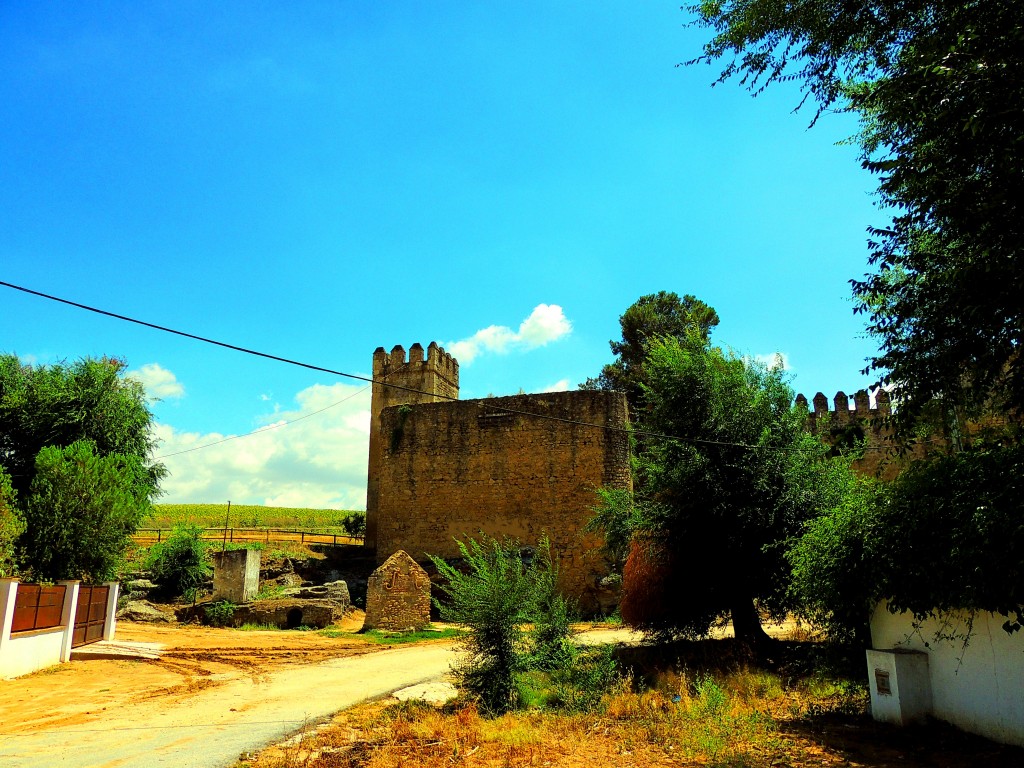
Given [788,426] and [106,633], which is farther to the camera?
[106,633]

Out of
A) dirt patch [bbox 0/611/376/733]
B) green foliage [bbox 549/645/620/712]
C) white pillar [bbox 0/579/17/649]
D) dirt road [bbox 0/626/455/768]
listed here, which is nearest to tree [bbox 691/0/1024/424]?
green foliage [bbox 549/645/620/712]

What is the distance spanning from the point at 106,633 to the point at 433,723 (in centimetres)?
1359

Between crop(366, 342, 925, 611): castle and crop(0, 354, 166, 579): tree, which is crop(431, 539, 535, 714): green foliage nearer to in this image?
crop(0, 354, 166, 579): tree

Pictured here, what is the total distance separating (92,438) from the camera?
2334 centimetres

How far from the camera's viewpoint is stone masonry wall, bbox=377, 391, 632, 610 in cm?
2536

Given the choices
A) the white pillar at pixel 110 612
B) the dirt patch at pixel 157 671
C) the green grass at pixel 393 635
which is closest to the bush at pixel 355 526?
the dirt patch at pixel 157 671

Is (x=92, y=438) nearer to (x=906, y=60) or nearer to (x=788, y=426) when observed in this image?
(x=788, y=426)

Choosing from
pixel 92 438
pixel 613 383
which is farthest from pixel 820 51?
pixel 613 383

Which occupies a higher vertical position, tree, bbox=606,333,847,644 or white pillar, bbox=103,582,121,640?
tree, bbox=606,333,847,644

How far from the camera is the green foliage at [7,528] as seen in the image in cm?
1488

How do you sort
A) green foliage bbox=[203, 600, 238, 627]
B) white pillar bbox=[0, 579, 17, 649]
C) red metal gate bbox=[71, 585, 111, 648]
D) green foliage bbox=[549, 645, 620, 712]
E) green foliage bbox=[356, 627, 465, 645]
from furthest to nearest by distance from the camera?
1. green foliage bbox=[203, 600, 238, 627]
2. green foliage bbox=[356, 627, 465, 645]
3. red metal gate bbox=[71, 585, 111, 648]
4. white pillar bbox=[0, 579, 17, 649]
5. green foliage bbox=[549, 645, 620, 712]

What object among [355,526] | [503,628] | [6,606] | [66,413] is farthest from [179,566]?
[503,628]

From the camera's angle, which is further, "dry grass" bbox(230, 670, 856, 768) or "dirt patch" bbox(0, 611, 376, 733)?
"dirt patch" bbox(0, 611, 376, 733)

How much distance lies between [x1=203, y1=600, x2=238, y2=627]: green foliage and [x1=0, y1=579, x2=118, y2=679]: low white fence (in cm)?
541
